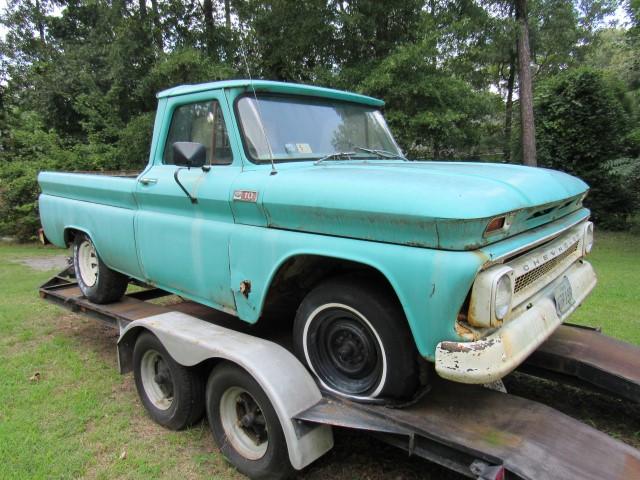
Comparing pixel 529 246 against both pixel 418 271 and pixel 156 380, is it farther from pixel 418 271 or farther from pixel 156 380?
pixel 156 380

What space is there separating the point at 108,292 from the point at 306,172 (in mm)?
2726

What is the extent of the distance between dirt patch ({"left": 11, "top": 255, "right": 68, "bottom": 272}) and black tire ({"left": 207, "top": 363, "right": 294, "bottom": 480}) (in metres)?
7.99

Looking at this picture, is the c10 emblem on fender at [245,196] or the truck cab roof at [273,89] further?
the truck cab roof at [273,89]

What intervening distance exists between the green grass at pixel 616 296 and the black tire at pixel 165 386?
396 centimetres

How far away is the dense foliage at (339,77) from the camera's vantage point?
33.8 feet

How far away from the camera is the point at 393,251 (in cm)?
215

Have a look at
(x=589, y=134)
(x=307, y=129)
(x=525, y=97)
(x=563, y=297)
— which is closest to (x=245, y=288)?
(x=307, y=129)

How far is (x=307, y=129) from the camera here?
3227mm

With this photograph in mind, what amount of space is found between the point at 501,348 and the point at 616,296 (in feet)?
16.7

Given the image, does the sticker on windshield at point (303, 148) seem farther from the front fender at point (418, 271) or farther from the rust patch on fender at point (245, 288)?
the rust patch on fender at point (245, 288)

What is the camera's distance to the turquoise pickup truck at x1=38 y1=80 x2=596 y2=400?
79.2 inches

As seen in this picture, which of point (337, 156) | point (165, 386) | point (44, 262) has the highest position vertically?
point (337, 156)

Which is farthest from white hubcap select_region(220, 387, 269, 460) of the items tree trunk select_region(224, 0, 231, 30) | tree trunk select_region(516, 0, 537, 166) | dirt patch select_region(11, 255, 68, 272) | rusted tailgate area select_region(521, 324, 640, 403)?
tree trunk select_region(224, 0, 231, 30)

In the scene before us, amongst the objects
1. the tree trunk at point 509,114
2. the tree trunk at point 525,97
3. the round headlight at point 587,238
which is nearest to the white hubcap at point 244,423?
the round headlight at point 587,238
